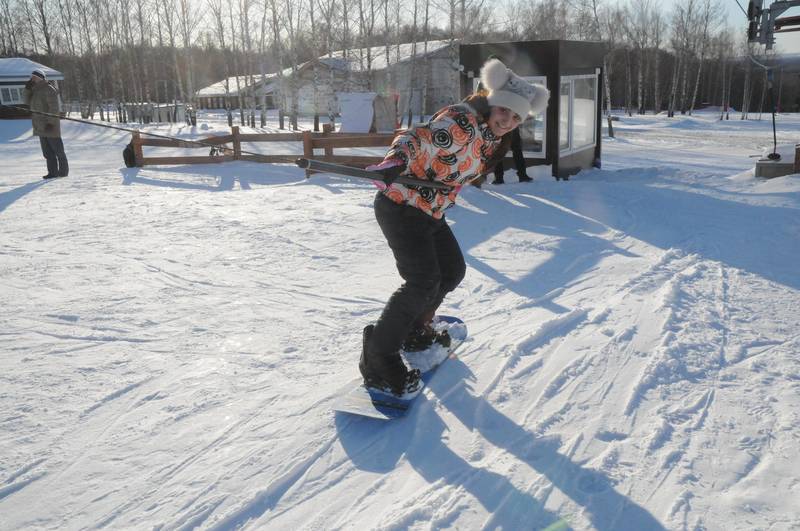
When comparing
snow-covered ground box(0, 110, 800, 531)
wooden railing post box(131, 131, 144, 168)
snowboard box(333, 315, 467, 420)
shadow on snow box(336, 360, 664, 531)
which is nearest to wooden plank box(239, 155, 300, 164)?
snow-covered ground box(0, 110, 800, 531)

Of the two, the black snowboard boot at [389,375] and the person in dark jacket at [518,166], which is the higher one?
the person in dark jacket at [518,166]

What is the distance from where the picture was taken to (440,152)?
2.71 metres

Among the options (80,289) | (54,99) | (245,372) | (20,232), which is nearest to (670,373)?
(245,372)

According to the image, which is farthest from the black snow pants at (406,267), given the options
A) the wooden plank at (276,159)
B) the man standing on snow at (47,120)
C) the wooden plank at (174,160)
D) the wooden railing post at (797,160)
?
the wooden plank at (174,160)

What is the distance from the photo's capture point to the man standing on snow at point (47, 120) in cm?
1034

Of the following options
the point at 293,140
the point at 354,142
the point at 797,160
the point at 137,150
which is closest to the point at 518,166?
the point at 354,142

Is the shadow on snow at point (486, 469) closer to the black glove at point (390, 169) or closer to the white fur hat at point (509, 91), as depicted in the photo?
the black glove at point (390, 169)

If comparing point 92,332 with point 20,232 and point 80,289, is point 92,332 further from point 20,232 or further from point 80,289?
point 20,232

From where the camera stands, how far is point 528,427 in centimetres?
275

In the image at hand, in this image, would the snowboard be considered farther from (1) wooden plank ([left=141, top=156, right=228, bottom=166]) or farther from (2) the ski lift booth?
(1) wooden plank ([left=141, top=156, right=228, bottom=166])

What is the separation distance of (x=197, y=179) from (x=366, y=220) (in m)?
5.41

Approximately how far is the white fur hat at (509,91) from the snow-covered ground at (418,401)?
143cm

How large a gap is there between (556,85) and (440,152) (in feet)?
27.9

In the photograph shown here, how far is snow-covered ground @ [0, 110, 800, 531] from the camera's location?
2.26 m
